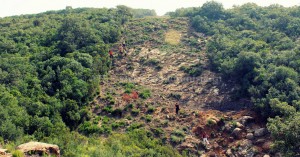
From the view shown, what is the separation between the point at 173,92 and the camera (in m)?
36.8

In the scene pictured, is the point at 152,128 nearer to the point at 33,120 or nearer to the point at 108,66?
the point at 33,120

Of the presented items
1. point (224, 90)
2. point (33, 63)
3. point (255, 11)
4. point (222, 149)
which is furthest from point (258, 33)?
point (33, 63)

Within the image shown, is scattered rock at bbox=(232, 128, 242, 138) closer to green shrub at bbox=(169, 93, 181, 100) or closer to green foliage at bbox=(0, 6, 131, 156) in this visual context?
green shrub at bbox=(169, 93, 181, 100)

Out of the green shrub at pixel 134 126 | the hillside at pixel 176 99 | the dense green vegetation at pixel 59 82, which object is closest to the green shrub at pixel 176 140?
the hillside at pixel 176 99

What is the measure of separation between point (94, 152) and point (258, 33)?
32550mm

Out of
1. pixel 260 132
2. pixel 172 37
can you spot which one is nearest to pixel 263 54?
pixel 260 132

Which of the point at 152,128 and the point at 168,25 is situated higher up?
the point at 168,25

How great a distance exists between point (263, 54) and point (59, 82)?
2265cm

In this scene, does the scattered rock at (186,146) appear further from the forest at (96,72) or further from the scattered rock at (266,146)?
the scattered rock at (266,146)

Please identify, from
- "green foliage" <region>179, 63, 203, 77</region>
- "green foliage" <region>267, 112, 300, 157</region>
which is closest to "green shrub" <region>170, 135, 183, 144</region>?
"green foliage" <region>267, 112, 300, 157</region>

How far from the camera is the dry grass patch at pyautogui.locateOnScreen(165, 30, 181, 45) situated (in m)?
50.3

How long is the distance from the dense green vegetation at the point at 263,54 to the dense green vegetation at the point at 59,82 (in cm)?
935

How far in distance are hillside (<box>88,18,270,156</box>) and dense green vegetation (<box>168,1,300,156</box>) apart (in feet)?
5.98

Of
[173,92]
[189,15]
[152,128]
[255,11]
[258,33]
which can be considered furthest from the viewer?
[189,15]
